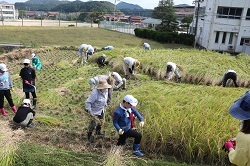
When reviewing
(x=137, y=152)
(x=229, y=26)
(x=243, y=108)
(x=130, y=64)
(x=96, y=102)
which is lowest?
(x=137, y=152)

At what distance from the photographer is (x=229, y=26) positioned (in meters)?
23.0

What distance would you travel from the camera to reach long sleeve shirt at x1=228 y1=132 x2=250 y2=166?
2.26 metres

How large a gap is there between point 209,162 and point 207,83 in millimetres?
5398

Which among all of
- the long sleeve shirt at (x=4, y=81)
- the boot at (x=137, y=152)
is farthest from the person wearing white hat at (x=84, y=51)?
the boot at (x=137, y=152)

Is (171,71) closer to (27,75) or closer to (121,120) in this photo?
(27,75)

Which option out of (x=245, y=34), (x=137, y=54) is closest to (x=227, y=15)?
(x=245, y=34)

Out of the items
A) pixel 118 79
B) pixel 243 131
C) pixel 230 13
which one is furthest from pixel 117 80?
pixel 230 13

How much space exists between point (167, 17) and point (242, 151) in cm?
3657

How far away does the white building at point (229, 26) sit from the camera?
74.1ft

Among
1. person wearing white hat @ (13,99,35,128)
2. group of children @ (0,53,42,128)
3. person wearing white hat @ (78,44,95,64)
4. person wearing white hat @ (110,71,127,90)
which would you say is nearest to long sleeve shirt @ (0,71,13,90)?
group of children @ (0,53,42,128)

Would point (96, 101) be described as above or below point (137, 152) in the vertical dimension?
above

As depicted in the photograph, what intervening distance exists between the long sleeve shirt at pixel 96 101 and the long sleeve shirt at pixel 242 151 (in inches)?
103

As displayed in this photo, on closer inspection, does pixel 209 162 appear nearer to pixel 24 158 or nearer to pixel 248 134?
pixel 248 134

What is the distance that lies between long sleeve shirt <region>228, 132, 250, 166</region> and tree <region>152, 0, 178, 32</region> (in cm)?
3421
